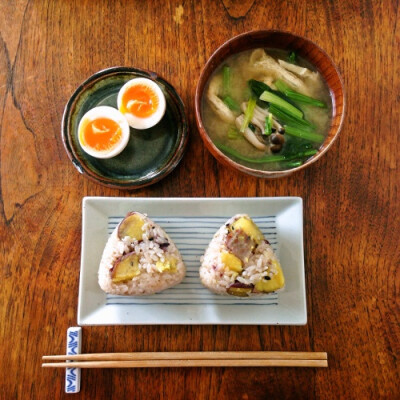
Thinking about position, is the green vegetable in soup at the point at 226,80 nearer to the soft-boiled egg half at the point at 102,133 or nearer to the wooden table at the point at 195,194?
the wooden table at the point at 195,194

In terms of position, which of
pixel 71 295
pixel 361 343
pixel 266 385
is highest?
pixel 71 295

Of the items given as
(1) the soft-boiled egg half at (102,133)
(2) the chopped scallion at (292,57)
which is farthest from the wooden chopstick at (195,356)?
(2) the chopped scallion at (292,57)

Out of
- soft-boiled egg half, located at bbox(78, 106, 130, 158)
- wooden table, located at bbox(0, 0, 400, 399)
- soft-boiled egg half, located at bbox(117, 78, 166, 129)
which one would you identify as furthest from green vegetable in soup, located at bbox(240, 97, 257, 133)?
soft-boiled egg half, located at bbox(78, 106, 130, 158)

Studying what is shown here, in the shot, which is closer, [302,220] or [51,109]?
[302,220]

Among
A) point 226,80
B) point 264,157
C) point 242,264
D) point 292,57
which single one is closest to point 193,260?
point 242,264

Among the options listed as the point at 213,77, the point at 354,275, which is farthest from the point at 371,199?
the point at 213,77

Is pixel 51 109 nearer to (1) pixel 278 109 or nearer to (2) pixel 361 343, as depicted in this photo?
(1) pixel 278 109
